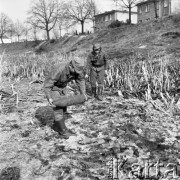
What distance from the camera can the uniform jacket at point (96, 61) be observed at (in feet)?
20.8

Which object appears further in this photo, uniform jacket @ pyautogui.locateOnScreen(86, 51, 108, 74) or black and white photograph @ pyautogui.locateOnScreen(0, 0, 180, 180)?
uniform jacket @ pyautogui.locateOnScreen(86, 51, 108, 74)

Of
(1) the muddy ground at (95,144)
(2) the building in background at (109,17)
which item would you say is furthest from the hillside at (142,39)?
(2) the building in background at (109,17)

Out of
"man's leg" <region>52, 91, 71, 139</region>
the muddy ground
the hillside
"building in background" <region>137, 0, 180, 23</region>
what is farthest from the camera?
"building in background" <region>137, 0, 180, 23</region>

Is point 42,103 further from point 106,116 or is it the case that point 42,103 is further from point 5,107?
point 106,116

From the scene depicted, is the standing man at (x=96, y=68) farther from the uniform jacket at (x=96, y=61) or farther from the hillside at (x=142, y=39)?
the hillside at (x=142, y=39)

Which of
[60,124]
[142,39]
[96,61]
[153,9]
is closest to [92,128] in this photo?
[60,124]

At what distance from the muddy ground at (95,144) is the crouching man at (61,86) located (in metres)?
0.32

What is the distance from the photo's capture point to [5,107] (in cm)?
529

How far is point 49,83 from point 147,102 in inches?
106

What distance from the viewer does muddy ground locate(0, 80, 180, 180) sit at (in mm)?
2818

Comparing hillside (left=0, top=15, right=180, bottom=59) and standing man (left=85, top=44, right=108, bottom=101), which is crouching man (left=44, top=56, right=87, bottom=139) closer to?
standing man (left=85, top=44, right=108, bottom=101)

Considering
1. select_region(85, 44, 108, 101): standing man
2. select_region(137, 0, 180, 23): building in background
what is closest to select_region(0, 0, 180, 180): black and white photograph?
select_region(85, 44, 108, 101): standing man

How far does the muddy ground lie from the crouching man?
1.04ft

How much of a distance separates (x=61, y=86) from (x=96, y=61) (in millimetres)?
2700
